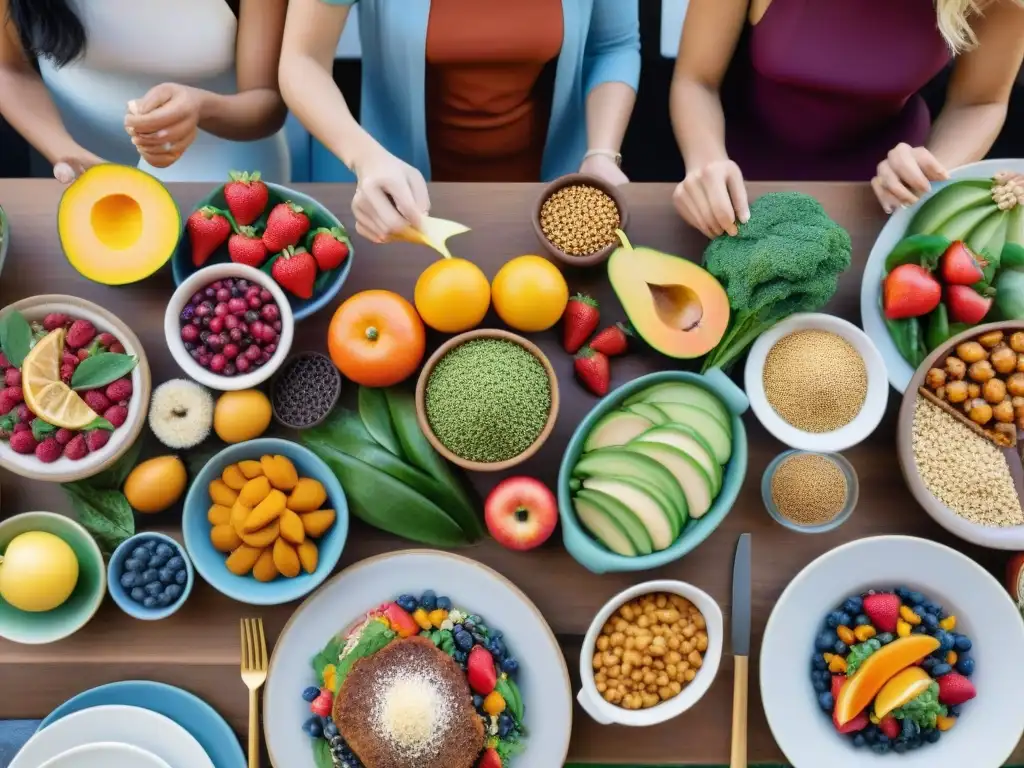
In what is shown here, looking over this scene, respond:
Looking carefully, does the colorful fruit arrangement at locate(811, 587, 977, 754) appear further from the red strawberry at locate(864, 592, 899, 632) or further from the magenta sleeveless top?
the magenta sleeveless top

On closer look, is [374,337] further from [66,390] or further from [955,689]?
[955,689]

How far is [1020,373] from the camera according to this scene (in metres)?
1.02

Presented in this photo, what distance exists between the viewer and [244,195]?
1008 millimetres

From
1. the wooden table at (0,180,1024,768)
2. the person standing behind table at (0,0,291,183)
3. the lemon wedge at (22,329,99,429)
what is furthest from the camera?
the person standing behind table at (0,0,291,183)

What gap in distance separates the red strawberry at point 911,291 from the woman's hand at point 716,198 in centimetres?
24

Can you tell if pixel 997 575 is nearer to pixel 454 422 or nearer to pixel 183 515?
pixel 454 422

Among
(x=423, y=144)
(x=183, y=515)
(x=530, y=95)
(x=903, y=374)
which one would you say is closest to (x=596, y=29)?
(x=530, y=95)

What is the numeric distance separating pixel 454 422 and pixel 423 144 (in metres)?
0.70

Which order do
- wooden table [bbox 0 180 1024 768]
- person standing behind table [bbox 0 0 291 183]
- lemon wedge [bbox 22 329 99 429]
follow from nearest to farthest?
lemon wedge [bbox 22 329 99 429] → wooden table [bbox 0 180 1024 768] → person standing behind table [bbox 0 0 291 183]

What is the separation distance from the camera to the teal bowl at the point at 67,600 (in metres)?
0.97

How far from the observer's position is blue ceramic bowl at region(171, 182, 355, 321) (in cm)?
103

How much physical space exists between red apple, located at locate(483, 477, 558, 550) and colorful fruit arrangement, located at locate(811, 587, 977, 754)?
446mm

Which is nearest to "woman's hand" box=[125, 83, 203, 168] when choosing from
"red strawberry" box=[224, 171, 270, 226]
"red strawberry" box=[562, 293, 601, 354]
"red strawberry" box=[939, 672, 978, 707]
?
"red strawberry" box=[224, 171, 270, 226]

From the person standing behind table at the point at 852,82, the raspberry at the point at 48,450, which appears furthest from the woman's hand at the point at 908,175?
the raspberry at the point at 48,450
